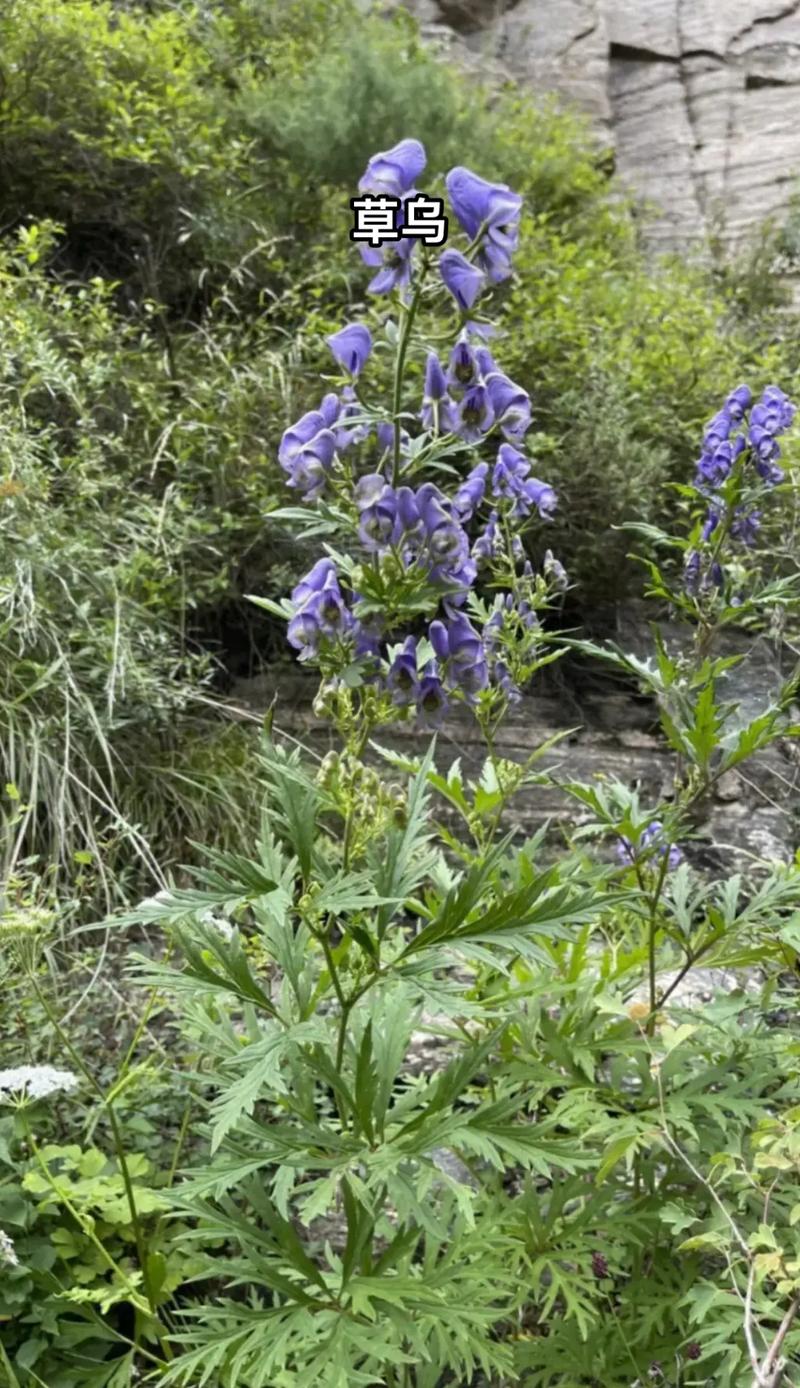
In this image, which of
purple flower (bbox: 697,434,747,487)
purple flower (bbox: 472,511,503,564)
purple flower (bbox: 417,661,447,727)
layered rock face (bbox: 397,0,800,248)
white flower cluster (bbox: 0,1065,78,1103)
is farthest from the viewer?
layered rock face (bbox: 397,0,800,248)

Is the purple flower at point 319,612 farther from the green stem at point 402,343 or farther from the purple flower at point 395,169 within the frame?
the purple flower at point 395,169

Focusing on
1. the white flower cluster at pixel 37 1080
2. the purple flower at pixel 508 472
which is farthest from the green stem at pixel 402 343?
the white flower cluster at pixel 37 1080

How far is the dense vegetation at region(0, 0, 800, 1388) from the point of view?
44.6 inches

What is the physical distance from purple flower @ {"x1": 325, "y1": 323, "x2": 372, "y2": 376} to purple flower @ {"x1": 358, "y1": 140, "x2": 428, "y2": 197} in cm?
16

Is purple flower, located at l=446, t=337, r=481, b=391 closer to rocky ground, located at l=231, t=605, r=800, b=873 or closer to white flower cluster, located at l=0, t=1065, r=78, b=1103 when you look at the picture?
white flower cluster, located at l=0, t=1065, r=78, b=1103

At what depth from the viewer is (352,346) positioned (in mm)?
1282

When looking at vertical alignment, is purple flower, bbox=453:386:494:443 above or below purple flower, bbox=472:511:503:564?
above

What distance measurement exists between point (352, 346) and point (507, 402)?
207 mm

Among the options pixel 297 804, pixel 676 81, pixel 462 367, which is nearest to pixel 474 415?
pixel 462 367

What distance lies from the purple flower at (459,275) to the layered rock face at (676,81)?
7.31 meters

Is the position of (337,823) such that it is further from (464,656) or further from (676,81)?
(676,81)

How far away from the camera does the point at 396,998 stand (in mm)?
1236

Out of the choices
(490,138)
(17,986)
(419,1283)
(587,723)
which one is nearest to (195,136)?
(490,138)

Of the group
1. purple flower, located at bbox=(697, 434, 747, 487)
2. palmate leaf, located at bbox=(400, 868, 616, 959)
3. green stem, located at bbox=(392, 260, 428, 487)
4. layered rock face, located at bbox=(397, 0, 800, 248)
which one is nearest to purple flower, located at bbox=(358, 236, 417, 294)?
green stem, located at bbox=(392, 260, 428, 487)
